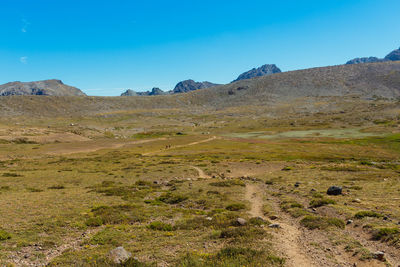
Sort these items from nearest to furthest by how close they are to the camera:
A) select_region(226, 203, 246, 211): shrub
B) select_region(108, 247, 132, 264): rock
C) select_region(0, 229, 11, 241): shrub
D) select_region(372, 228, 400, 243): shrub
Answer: select_region(108, 247, 132, 264): rock < select_region(372, 228, 400, 243): shrub < select_region(0, 229, 11, 241): shrub < select_region(226, 203, 246, 211): shrub

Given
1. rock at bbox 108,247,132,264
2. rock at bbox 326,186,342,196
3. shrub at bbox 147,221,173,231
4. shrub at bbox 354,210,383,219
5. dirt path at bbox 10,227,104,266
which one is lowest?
rock at bbox 326,186,342,196

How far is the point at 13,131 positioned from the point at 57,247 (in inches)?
5561

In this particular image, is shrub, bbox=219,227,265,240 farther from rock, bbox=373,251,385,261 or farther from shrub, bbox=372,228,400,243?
shrub, bbox=372,228,400,243

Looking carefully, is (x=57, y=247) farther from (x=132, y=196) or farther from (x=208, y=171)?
(x=208, y=171)

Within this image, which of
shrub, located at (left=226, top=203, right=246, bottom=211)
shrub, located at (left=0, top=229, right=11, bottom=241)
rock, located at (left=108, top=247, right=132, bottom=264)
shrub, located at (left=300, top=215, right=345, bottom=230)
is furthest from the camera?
shrub, located at (left=226, top=203, right=246, bottom=211)

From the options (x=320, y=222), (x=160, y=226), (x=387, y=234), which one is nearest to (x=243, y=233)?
(x=160, y=226)

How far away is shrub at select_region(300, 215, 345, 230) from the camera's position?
1703 cm

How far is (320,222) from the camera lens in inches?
691

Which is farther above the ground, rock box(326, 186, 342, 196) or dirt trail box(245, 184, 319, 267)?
dirt trail box(245, 184, 319, 267)

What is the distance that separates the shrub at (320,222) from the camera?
17031mm

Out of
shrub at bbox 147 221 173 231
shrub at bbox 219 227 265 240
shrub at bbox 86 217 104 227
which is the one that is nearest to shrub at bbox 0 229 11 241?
shrub at bbox 86 217 104 227

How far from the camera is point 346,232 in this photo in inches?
631

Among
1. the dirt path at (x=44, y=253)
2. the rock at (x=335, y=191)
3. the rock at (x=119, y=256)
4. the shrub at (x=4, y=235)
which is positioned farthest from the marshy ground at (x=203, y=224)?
the rock at (x=335, y=191)

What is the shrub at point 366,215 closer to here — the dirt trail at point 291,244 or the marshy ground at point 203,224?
the marshy ground at point 203,224
